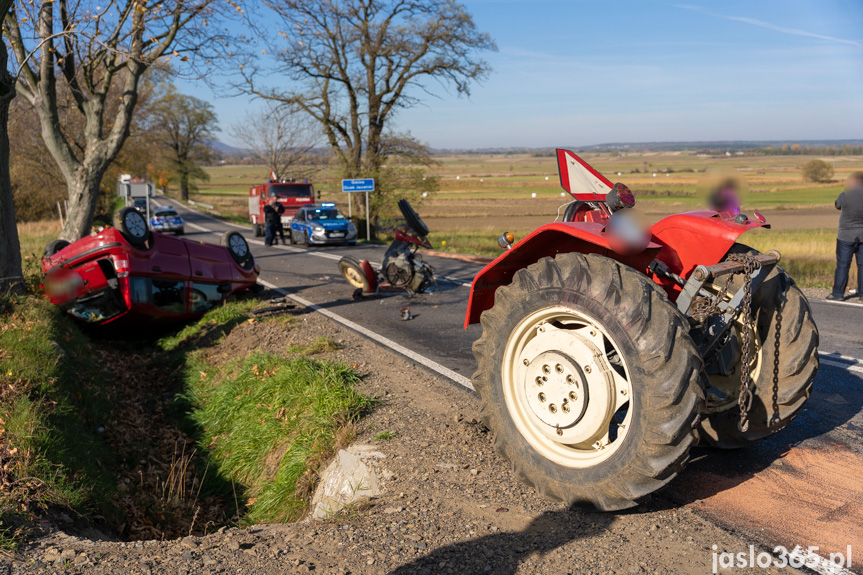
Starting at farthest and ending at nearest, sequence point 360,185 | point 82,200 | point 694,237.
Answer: point 360,185 → point 82,200 → point 694,237

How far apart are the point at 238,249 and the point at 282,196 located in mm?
20507

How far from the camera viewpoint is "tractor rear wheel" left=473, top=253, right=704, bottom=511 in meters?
3.13

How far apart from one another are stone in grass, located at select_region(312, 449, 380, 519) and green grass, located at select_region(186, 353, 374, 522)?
19 cm

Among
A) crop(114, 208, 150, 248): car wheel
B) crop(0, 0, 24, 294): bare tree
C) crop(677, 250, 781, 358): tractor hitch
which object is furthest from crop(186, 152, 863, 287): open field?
crop(0, 0, 24, 294): bare tree

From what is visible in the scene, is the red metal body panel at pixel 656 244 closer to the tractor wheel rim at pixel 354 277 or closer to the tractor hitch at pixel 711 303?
the tractor hitch at pixel 711 303

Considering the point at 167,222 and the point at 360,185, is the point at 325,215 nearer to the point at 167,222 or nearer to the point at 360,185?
the point at 360,185

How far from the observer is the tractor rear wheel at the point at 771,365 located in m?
3.90

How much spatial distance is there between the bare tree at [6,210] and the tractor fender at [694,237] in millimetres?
8811

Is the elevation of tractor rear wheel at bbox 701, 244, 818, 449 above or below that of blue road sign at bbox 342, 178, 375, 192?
below

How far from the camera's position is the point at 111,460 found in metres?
5.72

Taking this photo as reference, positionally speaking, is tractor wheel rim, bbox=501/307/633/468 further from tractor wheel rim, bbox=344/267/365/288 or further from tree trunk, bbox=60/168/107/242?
tree trunk, bbox=60/168/107/242

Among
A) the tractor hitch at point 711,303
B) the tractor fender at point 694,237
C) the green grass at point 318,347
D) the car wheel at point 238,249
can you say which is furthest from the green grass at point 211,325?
the tractor hitch at point 711,303

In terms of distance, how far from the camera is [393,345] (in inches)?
316

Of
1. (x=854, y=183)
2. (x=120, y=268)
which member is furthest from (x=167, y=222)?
(x=854, y=183)
